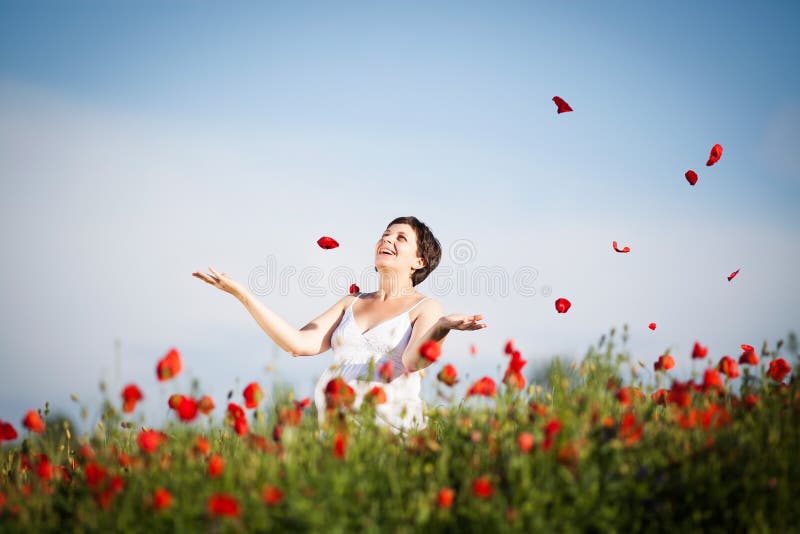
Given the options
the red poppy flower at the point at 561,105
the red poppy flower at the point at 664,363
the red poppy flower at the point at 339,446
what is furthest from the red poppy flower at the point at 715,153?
the red poppy flower at the point at 339,446

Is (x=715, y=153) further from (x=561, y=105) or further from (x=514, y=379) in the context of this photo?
(x=514, y=379)

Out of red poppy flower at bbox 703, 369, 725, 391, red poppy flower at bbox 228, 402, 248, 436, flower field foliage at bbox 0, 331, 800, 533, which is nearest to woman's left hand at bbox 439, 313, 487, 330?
flower field foliage at bbox 0, 331, 800, 533

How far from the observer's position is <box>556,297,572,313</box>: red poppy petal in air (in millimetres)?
5863

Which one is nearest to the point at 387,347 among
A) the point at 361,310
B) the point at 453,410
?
the point at 361,310

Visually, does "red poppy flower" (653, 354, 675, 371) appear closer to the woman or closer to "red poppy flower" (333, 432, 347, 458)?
the woman

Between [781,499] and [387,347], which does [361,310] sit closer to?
[387,347]

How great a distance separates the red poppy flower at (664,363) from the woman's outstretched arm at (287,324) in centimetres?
291

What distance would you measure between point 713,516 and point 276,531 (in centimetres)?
226

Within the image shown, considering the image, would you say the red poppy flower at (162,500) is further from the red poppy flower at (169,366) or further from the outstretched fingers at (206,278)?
the outstretched fingers at (206,278)

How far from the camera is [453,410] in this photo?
492cm

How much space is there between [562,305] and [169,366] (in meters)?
3.23

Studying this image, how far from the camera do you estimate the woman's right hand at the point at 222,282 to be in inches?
220

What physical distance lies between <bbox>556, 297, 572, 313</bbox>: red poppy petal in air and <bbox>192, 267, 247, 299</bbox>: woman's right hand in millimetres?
2561

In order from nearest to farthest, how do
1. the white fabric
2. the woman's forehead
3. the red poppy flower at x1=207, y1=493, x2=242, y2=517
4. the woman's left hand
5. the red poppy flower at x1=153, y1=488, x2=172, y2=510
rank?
the red poppy flower at x1=207, y1=493, x2=242, y2=517
the red poppy flower at x1=153, y1=488, x2=172, y2=510
the woman's left hand
the white fabric
the woman's forehead
